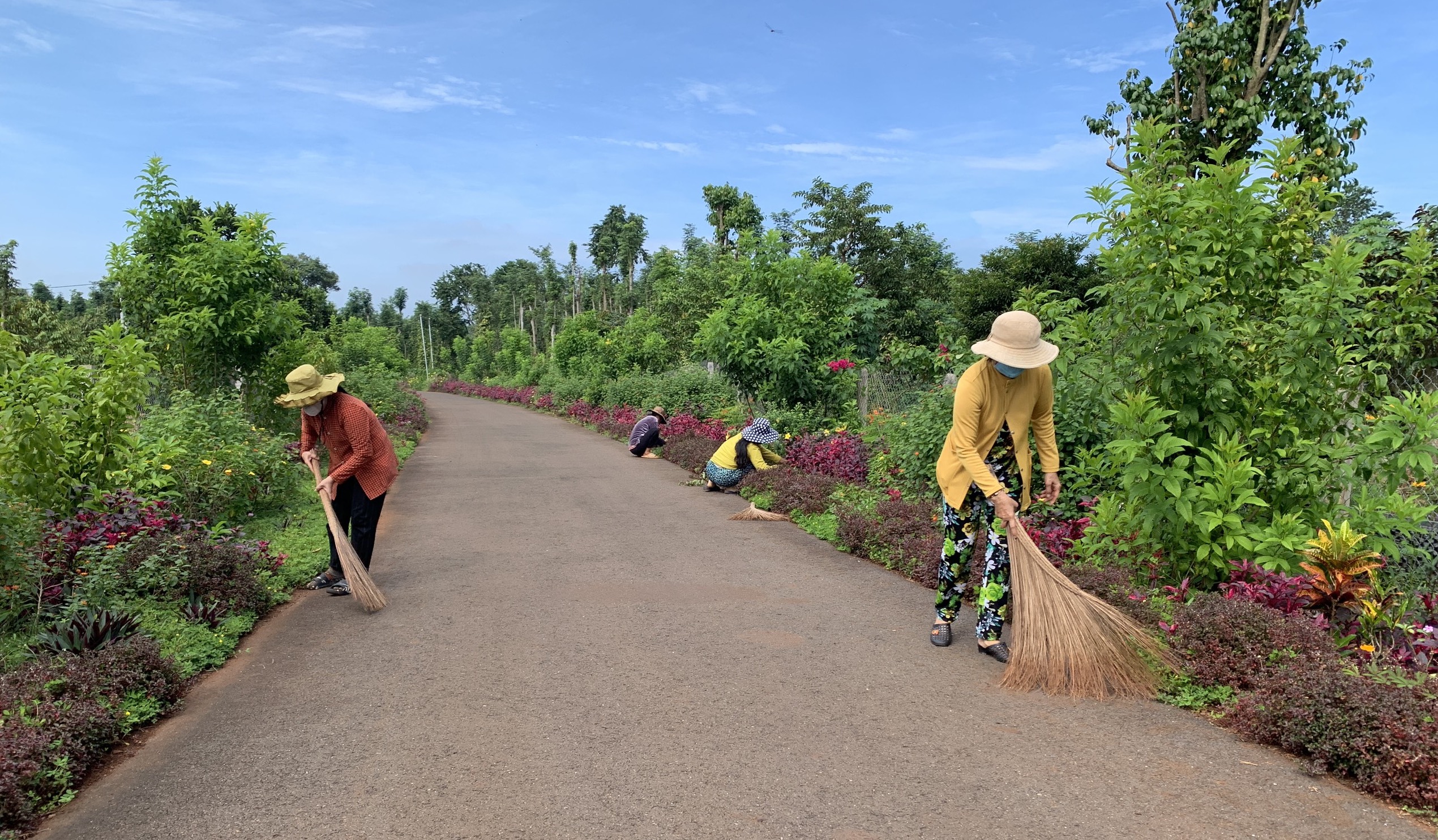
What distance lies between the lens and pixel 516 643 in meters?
A: 5.08

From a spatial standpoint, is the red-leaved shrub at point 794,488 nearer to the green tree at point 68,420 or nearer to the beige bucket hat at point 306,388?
the beige bucket hat at point 306,388

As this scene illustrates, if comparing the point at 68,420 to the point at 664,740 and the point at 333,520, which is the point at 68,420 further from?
the point at 664,740

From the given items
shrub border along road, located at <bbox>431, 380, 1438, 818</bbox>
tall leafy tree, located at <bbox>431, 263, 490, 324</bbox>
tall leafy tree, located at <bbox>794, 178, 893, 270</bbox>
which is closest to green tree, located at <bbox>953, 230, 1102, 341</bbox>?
tall leafy tree, located at <bbox>794, 178, 893, 270</bbox>

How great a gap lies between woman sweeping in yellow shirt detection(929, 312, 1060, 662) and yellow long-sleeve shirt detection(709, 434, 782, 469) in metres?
6.06

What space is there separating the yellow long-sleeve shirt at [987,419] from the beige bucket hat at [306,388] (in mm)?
4124

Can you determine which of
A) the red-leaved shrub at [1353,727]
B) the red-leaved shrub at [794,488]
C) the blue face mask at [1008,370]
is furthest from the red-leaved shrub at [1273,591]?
the red-leaved shrub at [794,488]

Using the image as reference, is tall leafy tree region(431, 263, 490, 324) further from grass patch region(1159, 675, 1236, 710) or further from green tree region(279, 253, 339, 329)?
grass patch region(1159, 675, 1236, 710)

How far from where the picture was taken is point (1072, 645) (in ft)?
13.7

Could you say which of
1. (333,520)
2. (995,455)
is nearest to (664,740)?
(995,455)

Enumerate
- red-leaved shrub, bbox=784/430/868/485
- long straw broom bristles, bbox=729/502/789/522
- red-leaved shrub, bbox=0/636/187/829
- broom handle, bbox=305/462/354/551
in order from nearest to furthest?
red-leaved shrub, bbox=0/636/187/829 < broom handle, bbox=305/462/354/551 < long straw broom bristles, bbox=729/502/789/522 < red-leaved shrub, bbox=784/430/868/485

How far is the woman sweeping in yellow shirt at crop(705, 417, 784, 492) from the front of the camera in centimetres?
1099

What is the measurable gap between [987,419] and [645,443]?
460 inches

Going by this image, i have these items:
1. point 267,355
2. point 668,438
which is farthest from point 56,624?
point 668,438

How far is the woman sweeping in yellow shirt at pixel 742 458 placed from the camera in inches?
433
